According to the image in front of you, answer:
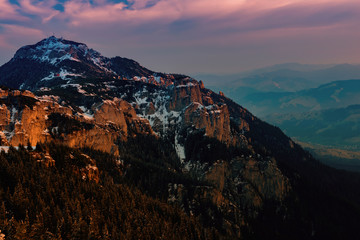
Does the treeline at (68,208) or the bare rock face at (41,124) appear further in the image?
the bare rock face at (41,124)

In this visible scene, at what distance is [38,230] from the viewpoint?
212ft

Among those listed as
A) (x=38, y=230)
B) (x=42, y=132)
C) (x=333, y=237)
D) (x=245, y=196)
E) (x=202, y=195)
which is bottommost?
(x=333, y=237)

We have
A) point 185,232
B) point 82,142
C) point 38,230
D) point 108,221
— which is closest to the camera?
point 38,230

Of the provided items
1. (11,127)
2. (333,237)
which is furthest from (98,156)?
(333,237)

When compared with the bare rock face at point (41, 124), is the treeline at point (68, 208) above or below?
below

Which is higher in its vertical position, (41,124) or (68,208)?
(41,124)

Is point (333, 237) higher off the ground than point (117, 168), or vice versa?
point (117, 168)

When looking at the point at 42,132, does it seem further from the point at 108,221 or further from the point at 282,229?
the point at 282,229

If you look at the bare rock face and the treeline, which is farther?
the bare rock face

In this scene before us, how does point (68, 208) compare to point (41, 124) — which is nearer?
point (68, 208)

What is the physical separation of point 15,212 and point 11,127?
101036mm

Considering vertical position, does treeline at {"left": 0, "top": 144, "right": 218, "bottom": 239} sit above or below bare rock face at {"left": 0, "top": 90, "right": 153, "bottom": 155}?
below

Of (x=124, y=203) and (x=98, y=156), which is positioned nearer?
(x=124, y=203)

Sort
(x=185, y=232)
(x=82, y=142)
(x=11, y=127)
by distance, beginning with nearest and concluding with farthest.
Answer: (x=185, y=232) → (x=11, y=127) → (x=82, y=142)
